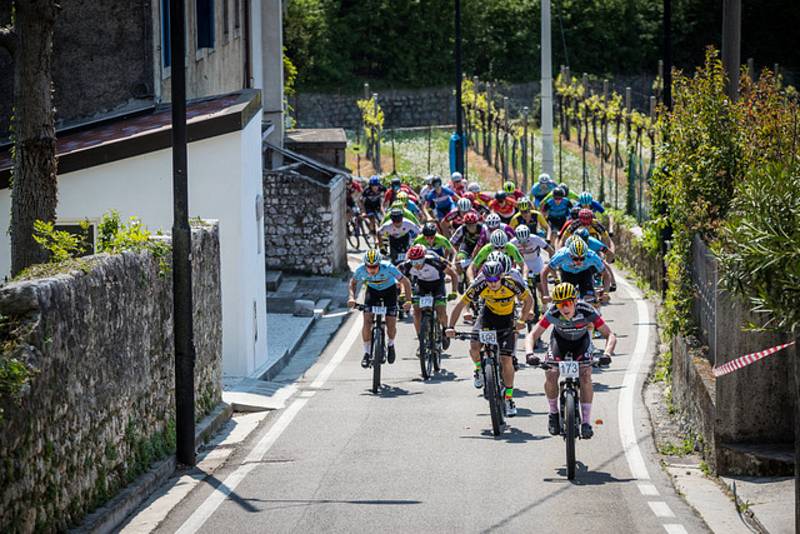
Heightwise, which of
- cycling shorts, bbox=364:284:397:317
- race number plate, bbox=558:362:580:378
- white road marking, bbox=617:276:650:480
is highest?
race number plate, bbox=558:362:580:378

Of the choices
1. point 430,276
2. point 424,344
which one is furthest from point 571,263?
point 424,344

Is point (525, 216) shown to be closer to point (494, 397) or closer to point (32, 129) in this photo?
point (494, 397)

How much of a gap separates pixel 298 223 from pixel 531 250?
832 centimetres

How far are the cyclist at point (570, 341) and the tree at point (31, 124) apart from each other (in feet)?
18.1

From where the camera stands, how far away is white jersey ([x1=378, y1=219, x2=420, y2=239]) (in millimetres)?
24359

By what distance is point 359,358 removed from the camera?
2158cm

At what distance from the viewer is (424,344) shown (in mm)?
19078

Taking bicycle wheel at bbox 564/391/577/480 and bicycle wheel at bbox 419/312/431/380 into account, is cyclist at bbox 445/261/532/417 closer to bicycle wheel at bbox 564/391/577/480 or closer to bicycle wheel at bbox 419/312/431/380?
bicycle wheel at bbox 564/391/577/480

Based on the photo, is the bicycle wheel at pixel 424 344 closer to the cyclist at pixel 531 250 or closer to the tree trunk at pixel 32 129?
the cyclist at pixel 531 250

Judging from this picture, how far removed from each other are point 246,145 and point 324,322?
245 inches

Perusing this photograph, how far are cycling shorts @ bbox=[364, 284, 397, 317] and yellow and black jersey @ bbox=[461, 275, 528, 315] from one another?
8.82 feet

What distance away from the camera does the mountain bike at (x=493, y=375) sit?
1495 centimetres

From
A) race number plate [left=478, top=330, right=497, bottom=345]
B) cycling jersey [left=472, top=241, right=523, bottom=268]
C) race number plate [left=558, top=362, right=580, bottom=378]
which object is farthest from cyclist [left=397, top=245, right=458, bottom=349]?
race number plate [left=558, top=362, right=580, bottom=378]

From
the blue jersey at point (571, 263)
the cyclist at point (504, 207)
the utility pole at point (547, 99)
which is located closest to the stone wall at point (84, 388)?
the blue jersey at point (571, 263)
